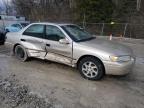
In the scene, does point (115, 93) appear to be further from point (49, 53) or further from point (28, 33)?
point (28, 33)

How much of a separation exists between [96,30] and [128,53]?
Answer: 1791 centimetres

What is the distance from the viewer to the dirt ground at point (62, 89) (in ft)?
14.2

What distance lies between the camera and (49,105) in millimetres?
4172

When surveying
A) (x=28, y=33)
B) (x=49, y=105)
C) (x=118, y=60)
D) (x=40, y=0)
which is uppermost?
(x=40, y=0)

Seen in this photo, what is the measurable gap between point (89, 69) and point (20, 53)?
290cm

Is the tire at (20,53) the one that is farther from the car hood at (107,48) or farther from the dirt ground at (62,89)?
the car hood at (107,48)

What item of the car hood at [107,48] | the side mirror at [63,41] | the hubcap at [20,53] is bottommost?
the hubcap at [20,53]

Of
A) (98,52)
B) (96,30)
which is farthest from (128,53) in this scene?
(96,30)

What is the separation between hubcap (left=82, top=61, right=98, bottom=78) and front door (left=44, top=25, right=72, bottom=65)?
53cm

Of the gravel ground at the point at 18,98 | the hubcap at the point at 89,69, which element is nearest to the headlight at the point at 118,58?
the hubcap at the point at 89,69

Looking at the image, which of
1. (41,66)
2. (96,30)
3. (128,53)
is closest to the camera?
(128,53)

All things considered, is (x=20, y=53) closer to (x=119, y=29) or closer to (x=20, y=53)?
(x=20, y=53)

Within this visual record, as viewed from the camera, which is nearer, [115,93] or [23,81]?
[115,93]

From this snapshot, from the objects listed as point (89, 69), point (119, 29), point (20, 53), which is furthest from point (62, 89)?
point (119, 29)
